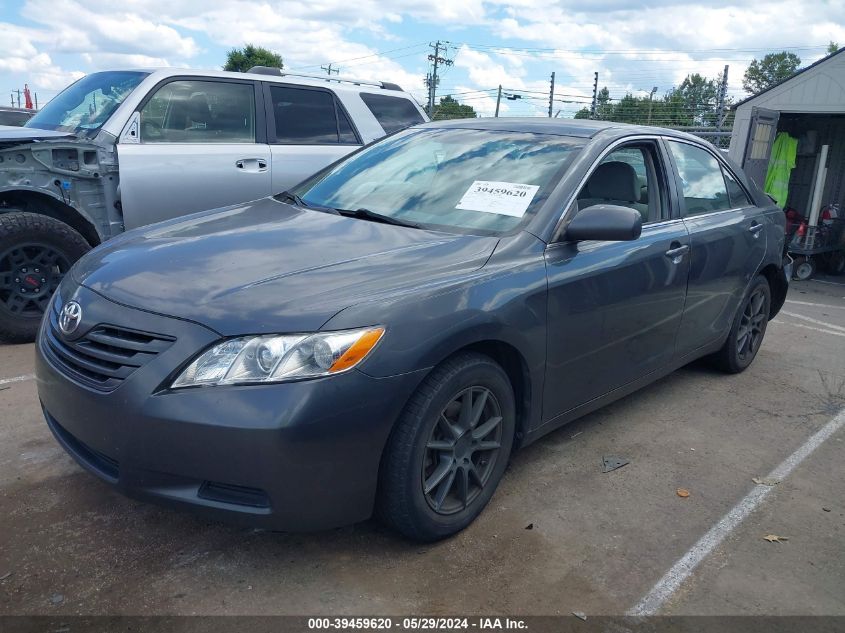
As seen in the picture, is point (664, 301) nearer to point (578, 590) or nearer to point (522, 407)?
point (522, 407)

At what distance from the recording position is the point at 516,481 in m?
3.55

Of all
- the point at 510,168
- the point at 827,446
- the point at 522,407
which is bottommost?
the point at 827,446

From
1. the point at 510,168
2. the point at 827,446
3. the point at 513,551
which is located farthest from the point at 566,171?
the point at 827,446

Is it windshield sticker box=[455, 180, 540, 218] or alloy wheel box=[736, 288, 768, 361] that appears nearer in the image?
windshield sticker box=[455, 180, 540, 218]

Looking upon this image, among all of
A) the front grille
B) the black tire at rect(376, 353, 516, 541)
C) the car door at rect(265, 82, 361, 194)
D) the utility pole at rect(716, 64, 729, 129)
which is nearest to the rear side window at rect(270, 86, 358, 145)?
the car door at rect(265, 82, 361, 194)

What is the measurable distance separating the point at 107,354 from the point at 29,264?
3234mm

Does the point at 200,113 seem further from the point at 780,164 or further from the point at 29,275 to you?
the point at 780,164

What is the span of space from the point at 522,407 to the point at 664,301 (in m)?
1.23

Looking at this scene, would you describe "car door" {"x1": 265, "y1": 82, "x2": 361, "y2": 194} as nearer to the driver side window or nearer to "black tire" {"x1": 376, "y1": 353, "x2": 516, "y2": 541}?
the driver side window

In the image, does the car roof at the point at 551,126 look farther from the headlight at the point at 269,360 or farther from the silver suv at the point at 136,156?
the silver suv at the point at 136,156

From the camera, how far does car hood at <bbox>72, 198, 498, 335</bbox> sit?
2.53m

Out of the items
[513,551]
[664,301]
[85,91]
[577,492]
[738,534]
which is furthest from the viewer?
[85,91]

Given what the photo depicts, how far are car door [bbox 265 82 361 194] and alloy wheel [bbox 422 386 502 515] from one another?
367 cm

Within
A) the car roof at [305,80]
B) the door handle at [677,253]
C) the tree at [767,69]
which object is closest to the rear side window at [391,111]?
the car roof at [305,80]
